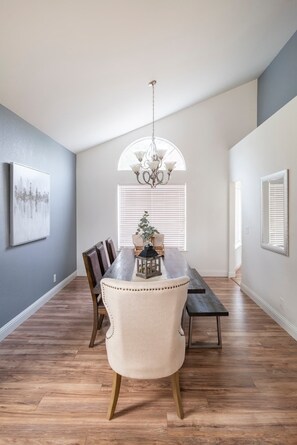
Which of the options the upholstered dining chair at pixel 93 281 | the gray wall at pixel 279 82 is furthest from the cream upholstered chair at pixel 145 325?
the gray wall at pixel 279 82

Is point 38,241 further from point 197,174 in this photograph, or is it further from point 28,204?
point 197,174

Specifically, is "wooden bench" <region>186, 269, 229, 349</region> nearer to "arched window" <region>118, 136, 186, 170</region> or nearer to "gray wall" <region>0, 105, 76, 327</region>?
"gray wall" <region>0, 105, 76, 327</region>

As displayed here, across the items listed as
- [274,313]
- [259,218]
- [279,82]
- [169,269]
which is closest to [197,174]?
[259,218]

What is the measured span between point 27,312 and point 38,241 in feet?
3.11

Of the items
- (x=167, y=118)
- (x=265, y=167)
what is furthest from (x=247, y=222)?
(x=167, y=118)

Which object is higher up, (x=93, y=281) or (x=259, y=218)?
(x=259, y=218)

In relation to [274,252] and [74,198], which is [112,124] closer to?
[74,198]

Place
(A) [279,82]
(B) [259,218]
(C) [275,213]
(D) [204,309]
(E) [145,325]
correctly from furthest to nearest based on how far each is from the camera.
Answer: (A) [279,82]
(B) [259,218]
(C) [275,213]
(D) [204,309]
(E) [145,325]

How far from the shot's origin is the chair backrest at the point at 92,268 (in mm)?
2742

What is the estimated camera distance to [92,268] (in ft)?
9.22

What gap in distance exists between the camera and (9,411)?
1.92 m

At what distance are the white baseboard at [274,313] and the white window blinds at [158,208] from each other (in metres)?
1.79

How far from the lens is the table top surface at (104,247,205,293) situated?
251 cm

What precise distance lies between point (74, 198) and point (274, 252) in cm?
386
